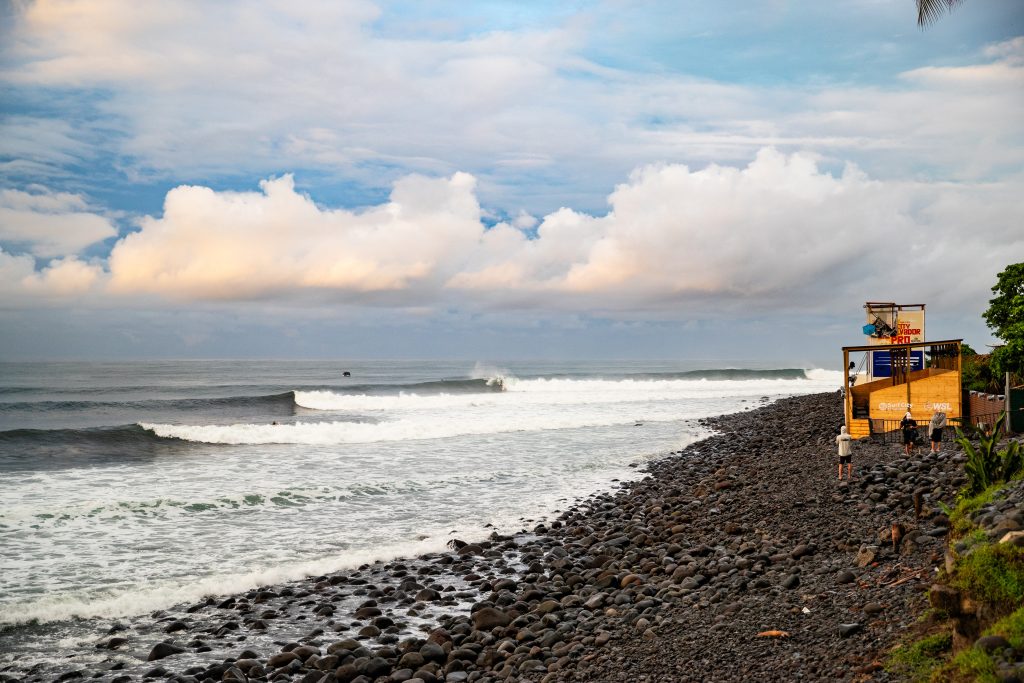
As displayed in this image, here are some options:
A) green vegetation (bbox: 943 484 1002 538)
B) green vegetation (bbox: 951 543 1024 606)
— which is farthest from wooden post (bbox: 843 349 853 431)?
green vegetation (bbox: 951 543 1024 606)

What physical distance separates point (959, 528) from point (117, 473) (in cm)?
2221

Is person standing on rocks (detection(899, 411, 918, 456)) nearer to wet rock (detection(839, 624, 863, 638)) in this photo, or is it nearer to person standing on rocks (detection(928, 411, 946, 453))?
person standing on rocks (detection(928, 411, 946, 453))

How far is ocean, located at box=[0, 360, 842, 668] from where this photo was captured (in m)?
11.1

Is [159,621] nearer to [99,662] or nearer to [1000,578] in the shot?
[99,662]

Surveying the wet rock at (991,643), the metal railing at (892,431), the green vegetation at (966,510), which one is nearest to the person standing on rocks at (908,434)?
the metal railing at (892,431)

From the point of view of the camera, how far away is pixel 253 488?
1831 cm

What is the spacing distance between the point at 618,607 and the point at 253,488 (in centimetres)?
1265

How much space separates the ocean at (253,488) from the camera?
11086 millimetres

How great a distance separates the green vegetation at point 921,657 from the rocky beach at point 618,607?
0.16 m

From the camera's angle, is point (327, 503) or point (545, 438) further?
point (545, 438)

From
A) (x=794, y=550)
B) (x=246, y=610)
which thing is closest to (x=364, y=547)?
(x=246, y=610)

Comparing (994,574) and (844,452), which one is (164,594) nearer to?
(994,574)

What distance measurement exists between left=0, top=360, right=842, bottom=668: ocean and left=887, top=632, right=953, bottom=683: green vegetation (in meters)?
8.54

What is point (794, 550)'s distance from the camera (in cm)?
880
